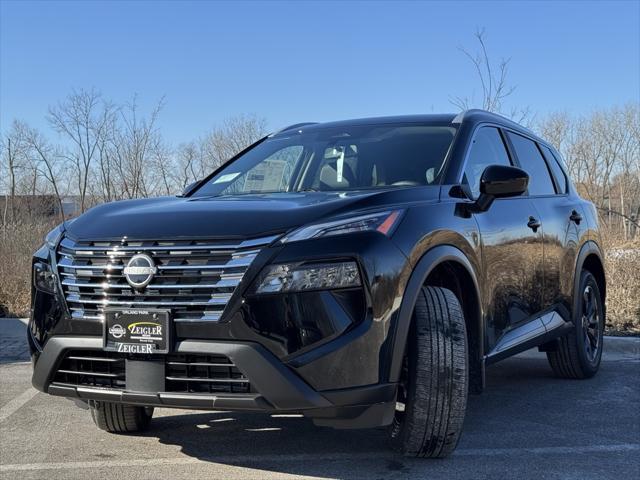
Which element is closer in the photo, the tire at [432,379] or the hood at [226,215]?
the hood at [226,215]

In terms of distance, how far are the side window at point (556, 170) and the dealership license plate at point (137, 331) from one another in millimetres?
3754

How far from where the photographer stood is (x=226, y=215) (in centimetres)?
313

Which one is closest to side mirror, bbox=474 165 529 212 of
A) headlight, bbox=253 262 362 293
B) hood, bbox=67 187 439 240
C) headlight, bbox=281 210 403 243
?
hood, bbox=67 187 439 240

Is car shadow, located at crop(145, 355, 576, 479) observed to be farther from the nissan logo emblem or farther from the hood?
the hood

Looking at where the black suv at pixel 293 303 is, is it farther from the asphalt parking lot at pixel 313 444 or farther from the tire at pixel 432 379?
the asphalt parking lot at pixel 313 444

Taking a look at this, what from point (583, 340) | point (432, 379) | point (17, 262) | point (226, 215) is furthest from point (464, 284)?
point (17, 262)

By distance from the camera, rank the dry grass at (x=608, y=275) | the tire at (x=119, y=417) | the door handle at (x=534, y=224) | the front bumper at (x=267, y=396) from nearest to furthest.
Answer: the front bumper at (x=267, y=396), the tire at (x=119, y=417), the door handle at (x=534, y=224), the dry grass at (x=608, y=275)

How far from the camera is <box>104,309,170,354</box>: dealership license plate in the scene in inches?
115

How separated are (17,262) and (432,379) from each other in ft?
25.0

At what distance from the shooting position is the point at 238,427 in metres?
4.25

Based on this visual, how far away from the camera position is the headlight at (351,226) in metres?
2.92

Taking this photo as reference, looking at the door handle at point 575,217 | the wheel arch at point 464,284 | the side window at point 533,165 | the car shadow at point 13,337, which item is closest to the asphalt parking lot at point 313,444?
the wheel arch at point 464,284

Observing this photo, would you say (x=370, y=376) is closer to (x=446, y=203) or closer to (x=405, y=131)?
(x=446, y=203)

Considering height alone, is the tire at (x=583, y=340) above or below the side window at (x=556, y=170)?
below
